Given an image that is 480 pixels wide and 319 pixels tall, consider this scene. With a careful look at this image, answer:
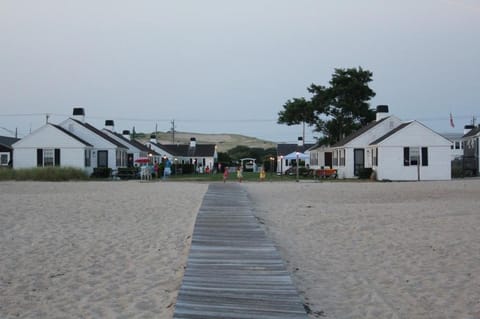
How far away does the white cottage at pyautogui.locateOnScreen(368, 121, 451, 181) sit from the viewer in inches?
1373

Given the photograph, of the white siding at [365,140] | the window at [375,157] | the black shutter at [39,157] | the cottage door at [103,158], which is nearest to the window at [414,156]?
the window at [375,157]

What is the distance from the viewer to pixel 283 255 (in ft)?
30.8

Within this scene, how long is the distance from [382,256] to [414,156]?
1087 inches

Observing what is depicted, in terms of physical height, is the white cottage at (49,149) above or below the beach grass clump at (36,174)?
above

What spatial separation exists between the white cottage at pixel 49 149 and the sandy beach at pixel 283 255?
2306cm

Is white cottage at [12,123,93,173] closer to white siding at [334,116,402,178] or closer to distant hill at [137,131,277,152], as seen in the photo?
white siding at [334,116,402,178]

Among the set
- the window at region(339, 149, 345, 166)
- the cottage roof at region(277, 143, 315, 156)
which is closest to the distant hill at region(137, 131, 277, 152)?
the cottage roof at region(277, 143, 315, 156)

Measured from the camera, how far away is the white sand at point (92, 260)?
6.27 m

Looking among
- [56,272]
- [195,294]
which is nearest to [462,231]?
[195,294]

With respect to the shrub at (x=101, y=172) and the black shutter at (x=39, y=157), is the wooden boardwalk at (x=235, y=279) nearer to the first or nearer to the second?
the shrub at (x=101, y=172)

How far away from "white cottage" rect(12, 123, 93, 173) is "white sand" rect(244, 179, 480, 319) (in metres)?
25.2

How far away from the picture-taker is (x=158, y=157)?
65000 millimetres

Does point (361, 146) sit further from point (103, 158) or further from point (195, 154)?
point (195, 154)

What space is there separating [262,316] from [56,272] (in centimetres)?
393
